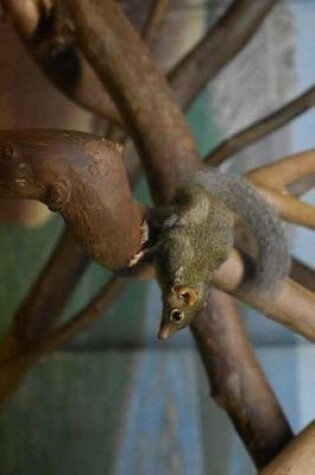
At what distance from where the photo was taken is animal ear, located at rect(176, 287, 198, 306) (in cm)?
38

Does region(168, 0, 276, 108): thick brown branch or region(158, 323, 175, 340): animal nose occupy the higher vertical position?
region(158, 323, 175, 340): animal nose

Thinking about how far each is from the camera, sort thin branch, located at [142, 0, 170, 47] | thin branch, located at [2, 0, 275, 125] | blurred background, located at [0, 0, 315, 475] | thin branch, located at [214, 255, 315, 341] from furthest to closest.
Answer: blurred background, located at [0, 0, 315, 475]
thin branch, located at [142, 0, 170, 47]
thin branch, located at [2, 0, 275, 125]
thin branch, located at [214, 255, 315, 341]

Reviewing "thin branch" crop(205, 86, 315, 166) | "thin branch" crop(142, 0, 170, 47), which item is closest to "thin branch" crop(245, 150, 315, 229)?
"thin branch" crop(205, 86, 315, 166)

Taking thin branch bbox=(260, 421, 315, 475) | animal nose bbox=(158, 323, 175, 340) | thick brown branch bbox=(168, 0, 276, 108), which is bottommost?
thin branch bbox=(260, 421, 315, 475)

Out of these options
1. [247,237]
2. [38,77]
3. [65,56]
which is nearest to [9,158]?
[247,237]

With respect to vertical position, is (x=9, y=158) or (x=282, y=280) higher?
(x=9, y=158)

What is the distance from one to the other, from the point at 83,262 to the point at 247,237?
9.9 inches

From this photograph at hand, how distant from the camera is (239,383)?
1.69 ft

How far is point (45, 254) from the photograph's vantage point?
A: 36.1 inches

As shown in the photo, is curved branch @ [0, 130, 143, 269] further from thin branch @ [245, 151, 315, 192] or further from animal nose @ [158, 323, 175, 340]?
thin branch @ [245, 151, 315, 192]

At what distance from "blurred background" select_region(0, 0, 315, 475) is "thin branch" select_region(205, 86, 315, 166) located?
0.21 m

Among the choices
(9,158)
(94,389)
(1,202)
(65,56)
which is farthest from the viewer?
(94,389)

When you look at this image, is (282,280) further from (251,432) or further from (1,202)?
(1,202)

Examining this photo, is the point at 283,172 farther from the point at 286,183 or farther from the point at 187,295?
the point at 187,295
